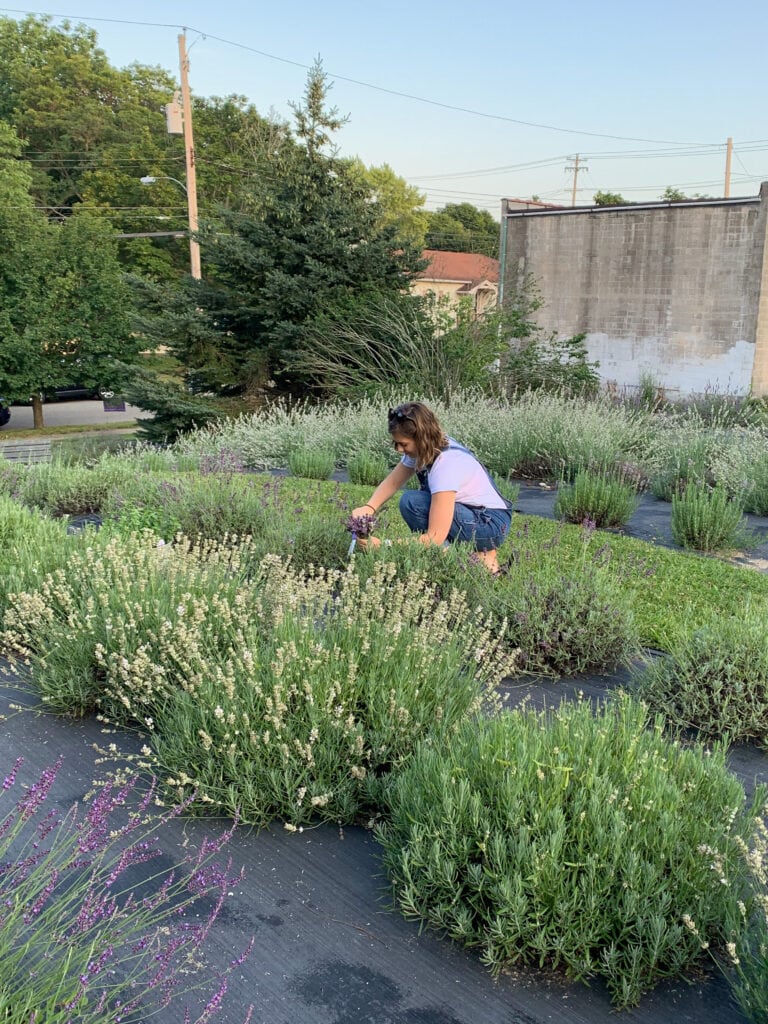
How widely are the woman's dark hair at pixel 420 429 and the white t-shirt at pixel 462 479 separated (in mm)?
59

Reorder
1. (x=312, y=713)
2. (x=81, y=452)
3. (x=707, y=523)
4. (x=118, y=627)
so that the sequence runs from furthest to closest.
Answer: (x=81, y=452) → (x=707, y=523) → (x=118, y=627) → (x=312, y=713)

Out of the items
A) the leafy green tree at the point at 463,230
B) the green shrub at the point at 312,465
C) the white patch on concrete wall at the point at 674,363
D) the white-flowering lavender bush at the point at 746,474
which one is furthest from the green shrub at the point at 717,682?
the leafy green tree at the point at 463,230

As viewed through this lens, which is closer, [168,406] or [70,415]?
[168,406]

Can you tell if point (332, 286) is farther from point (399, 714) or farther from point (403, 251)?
point (399, 714)

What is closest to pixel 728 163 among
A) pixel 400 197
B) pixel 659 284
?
pixel 400 197

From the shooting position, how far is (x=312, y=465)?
9.91 meters

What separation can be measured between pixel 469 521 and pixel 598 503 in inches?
98.7

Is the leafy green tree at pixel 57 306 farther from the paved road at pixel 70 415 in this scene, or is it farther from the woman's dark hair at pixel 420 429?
the woman's dark hair at pixel 420 429

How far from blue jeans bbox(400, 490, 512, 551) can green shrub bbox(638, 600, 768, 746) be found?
1.73m

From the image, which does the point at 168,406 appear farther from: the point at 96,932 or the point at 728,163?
the point at 728,163

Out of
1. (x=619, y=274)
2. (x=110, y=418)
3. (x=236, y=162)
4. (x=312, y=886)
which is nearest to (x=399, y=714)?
(x=312, y=886)

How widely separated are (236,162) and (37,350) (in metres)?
20.7

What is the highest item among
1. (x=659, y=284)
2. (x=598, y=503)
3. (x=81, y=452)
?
(x=659, y=284)

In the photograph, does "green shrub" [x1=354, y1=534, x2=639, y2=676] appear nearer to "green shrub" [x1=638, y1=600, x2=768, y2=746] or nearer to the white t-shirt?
"green shrub" [x1=638, y1=600, x2=768, y2=746]
